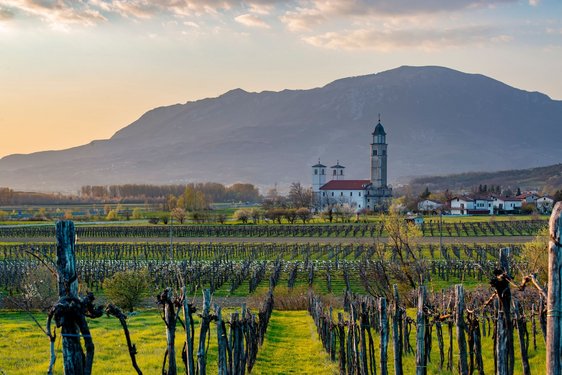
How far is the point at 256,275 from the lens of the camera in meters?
37.2

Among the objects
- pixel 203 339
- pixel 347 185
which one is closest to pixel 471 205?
pixel 347 185

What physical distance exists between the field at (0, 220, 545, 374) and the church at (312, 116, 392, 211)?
49181 mm

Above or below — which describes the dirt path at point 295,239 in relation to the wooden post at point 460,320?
below

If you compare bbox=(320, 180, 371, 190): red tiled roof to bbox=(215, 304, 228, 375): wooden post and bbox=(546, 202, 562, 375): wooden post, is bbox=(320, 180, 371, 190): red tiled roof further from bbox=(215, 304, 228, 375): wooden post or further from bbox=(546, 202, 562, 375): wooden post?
bbox=(546, 202, 562, 375): wooden post

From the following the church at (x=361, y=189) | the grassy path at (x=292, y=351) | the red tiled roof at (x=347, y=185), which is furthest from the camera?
the red tiled roof at (x=347, y=185)

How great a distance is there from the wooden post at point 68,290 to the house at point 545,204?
11063 centimetres

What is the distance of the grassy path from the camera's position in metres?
14.8

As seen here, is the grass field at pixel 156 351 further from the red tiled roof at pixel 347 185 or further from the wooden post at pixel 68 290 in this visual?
the red tiled roof at pixel 347 185

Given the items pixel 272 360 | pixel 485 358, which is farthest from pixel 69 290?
pixel 485 358

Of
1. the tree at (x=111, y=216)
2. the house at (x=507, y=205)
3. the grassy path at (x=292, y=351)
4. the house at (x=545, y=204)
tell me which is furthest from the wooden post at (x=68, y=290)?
the house at (x=507, y=205)

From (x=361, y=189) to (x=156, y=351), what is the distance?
Result: 4799 inches

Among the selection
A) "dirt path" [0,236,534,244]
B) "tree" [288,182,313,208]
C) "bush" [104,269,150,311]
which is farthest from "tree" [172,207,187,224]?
"bush" [104,269,150,311]

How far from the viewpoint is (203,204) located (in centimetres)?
11781

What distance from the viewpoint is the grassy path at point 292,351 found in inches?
582
